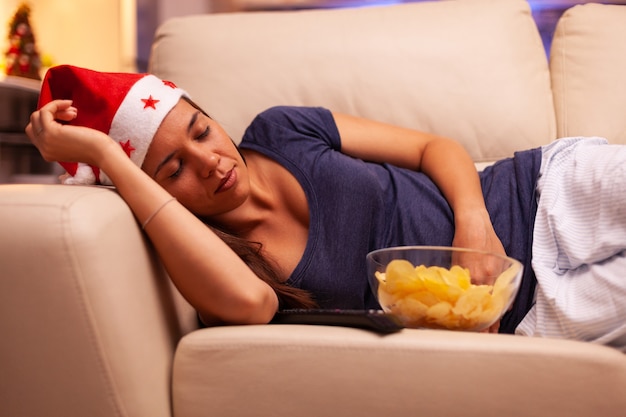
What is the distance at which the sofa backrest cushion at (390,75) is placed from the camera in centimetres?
158

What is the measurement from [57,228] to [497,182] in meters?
0.91

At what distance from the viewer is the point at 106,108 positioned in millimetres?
1145

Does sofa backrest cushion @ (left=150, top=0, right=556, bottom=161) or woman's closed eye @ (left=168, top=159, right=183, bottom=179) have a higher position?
sofa backrest cushion @ (left=150, top=0, right=556, bottom=161)

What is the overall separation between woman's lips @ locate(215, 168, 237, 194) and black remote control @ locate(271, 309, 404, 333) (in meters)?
0.30

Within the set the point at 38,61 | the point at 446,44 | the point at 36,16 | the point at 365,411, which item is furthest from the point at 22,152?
the point at 365,411

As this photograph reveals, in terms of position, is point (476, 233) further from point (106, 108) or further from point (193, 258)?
point (106, 108)

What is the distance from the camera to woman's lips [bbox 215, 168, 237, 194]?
116 cm

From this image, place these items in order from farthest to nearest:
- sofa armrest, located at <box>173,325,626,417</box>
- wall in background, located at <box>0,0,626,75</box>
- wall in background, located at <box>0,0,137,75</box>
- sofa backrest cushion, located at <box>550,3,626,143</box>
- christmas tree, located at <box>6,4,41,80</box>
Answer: wall in background, located at <box>0,0,137,75</box>, christmas tree, located at <box>6,4,41,80</box>, wall in background, located at <box>0,0,626,75</box>, sofa backrest cushion, located at <box>550,3,626,143</box>, sofa armrest, located at <box>173,325,626,417</box>

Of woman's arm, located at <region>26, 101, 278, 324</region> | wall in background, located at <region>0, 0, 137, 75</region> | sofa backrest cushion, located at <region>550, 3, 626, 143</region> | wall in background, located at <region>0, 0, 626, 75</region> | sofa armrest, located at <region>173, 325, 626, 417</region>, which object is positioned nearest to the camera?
sofa armrest, located at <region>173, 325, 626, 417</region>

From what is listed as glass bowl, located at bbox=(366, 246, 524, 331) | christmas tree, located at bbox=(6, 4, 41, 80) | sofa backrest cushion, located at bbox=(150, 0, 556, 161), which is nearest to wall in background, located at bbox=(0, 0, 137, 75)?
christmas tree, located at bbox=(6, 4, 41, 80)

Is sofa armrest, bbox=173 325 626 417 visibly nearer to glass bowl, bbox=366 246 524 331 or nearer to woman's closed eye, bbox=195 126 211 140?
glass bowl, bbox=366 246 524 331

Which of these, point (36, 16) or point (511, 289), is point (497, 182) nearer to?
point (511, 289)

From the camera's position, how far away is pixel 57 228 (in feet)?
2.63

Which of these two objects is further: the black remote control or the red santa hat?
the red santa hat
